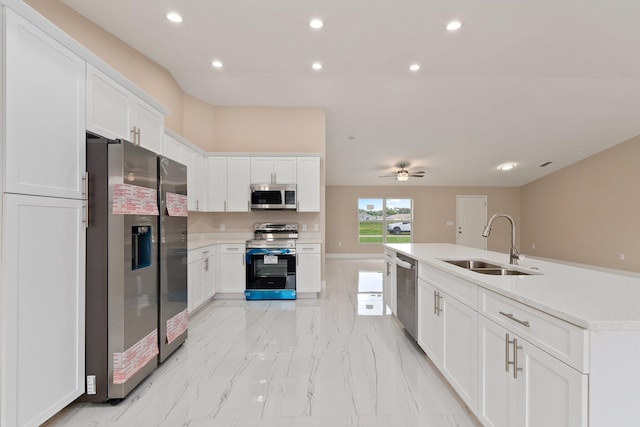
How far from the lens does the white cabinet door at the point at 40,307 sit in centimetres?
142

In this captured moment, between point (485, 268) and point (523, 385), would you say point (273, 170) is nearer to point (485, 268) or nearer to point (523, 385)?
point (485, 268)

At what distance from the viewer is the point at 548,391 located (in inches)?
43.8

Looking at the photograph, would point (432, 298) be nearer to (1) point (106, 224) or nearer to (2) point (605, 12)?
(1) point (106, 224)

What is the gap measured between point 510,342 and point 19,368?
7.72 feet

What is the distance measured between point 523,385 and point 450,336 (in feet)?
2.37

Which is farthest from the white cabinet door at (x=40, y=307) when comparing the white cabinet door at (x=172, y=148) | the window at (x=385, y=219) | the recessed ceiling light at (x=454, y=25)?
the window at (x=385, y=219)

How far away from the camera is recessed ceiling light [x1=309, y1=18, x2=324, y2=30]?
2.79 meters

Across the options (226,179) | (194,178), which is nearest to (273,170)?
(226,179)

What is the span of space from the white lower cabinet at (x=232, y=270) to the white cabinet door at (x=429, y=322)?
107 inches

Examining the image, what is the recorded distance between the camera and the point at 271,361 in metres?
2.53

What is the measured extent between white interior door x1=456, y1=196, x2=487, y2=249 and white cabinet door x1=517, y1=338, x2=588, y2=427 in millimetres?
9095

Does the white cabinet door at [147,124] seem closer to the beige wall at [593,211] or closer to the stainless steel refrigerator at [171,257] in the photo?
the stainless steel refrigerator at [171,257]

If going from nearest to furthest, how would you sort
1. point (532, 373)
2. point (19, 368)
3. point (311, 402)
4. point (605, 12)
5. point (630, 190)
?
1. point (532, 373)
2. point (19, 368)
3. point (311, 402)
4. point (605, 12)
5. point (630, 190)

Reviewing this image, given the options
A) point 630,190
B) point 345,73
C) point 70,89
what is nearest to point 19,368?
point 70,89
